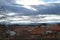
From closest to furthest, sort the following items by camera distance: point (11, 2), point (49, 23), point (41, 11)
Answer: point (49, 23), point (41, 11), point (11, 2)

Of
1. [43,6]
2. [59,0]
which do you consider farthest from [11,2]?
[59,0]

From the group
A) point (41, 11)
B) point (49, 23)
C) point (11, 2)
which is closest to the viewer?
point (49, 23)

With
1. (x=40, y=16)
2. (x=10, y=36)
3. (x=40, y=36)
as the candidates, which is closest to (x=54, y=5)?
(x=40, y=16)

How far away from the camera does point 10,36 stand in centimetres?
122

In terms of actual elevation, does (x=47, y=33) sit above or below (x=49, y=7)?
below

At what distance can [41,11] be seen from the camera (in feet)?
4.37

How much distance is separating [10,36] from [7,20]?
11 centimetres

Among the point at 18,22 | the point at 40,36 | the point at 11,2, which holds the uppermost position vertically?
the point at 11,2

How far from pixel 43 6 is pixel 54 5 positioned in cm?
9

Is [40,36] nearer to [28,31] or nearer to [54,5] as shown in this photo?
[28,31]

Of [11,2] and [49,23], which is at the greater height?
[11,2]

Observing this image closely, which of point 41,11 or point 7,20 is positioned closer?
point 7,20

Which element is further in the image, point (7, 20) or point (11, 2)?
point (11, 2)

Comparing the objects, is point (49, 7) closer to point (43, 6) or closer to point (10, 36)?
point (43, 6)
